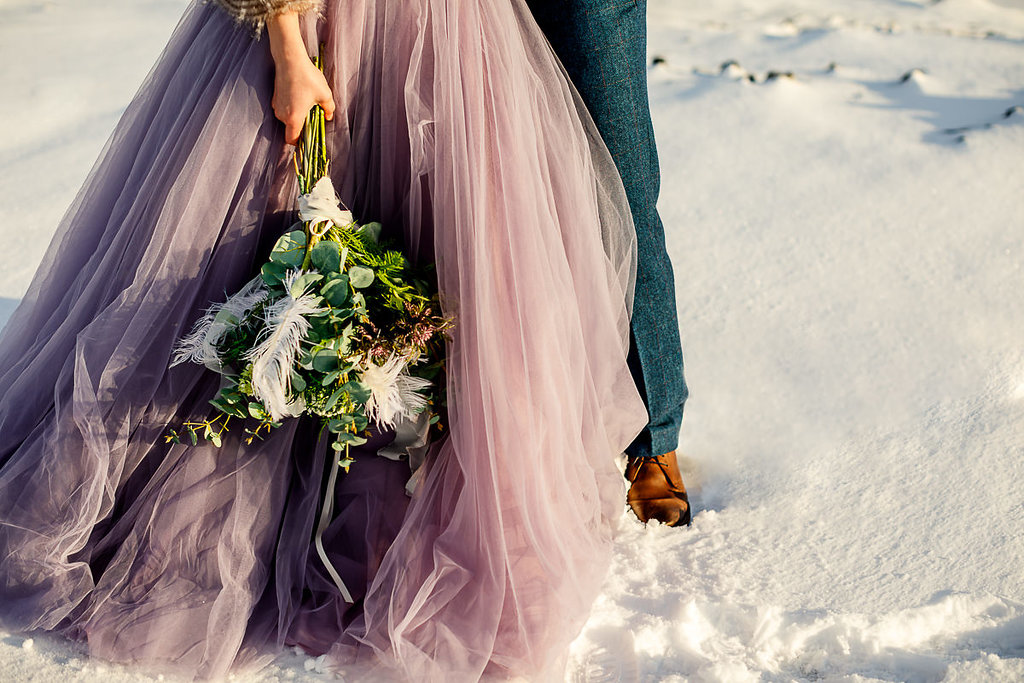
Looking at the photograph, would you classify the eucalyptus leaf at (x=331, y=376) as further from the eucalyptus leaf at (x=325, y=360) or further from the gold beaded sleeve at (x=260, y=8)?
the gold beaded sleeve at (x=260, y=8)

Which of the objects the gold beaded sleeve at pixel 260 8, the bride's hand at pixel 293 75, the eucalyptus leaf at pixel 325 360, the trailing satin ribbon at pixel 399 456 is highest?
the gold beaded sleeve at pixel 260 8

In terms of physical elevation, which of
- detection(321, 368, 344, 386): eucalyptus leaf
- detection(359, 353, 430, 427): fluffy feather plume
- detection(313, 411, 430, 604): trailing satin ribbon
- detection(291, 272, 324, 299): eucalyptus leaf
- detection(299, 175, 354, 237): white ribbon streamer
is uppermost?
detection(299, 175, 354, 237): white ribbon streamer

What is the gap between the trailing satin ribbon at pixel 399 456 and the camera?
50.0 inches

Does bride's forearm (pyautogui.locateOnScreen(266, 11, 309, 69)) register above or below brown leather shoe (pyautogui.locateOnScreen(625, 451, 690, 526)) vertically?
above

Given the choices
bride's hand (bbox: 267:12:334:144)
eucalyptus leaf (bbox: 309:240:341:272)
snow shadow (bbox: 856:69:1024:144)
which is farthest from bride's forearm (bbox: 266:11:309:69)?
snow shadow (bbox: 856:69:1024:144)

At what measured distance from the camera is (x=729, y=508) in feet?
5.39

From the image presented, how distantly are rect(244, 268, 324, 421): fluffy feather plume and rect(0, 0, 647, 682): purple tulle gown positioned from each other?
0.21m

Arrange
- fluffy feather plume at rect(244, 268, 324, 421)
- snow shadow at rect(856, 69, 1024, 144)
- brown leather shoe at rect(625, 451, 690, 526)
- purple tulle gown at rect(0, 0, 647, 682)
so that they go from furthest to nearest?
snow shadow at rect(856, 69, 1024, 144) < brown leather shoe at rect(625, 451, 690, 526) < purple tulle gown at rect(0, 0, 647, 682) < fluffy feather plume at rect(244, 268, 324, 421)

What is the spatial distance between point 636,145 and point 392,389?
0.67m

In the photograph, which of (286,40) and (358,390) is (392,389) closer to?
(358,390)

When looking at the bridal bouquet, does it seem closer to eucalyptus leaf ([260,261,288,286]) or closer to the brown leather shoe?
eucalyptus leaf ([260,261,288,286])

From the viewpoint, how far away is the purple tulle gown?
1.22 meters

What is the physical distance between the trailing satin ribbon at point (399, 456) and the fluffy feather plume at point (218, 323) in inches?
9.7

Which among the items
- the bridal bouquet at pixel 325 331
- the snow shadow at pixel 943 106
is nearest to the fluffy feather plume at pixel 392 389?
the bridal bouquet at pixel 325 331
